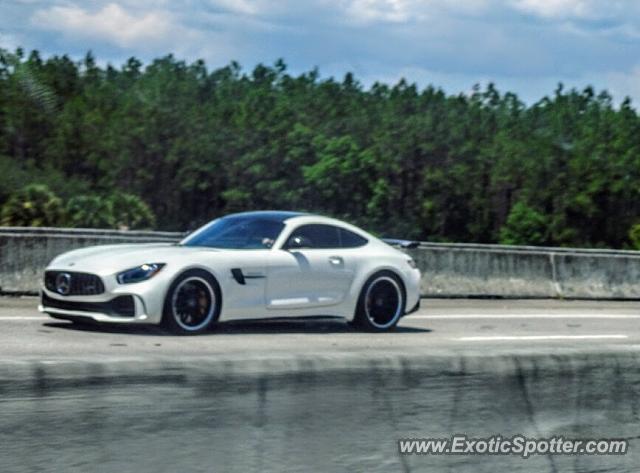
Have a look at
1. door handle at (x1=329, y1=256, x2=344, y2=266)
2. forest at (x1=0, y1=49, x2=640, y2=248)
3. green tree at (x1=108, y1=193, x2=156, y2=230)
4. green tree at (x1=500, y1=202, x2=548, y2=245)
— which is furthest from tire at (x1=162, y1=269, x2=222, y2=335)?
green tree at (x1=500, y1=202, x2=548, y2=245)

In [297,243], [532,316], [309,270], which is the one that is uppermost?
[297,243]

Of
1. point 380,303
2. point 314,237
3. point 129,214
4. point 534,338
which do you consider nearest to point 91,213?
point 129,214

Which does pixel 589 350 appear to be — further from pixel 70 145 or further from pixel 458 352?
pixel 70 145

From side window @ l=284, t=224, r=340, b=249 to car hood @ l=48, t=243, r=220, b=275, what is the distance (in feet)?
3.23

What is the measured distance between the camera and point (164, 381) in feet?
15.1

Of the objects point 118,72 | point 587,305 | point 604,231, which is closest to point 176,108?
point 118,72

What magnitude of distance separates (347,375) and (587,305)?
692 inches

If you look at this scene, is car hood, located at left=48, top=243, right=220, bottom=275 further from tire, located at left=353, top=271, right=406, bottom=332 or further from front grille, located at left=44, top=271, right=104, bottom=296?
tire, located at left=353, top=271, right=406, bottom=332

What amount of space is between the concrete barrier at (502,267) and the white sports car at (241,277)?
175 inches

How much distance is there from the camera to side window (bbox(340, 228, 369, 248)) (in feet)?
47.1

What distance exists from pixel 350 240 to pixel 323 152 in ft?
278

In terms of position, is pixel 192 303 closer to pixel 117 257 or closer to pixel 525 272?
pixel 117 257

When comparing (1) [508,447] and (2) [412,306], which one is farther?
(2) [412,306]

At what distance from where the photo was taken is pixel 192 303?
508 inches
